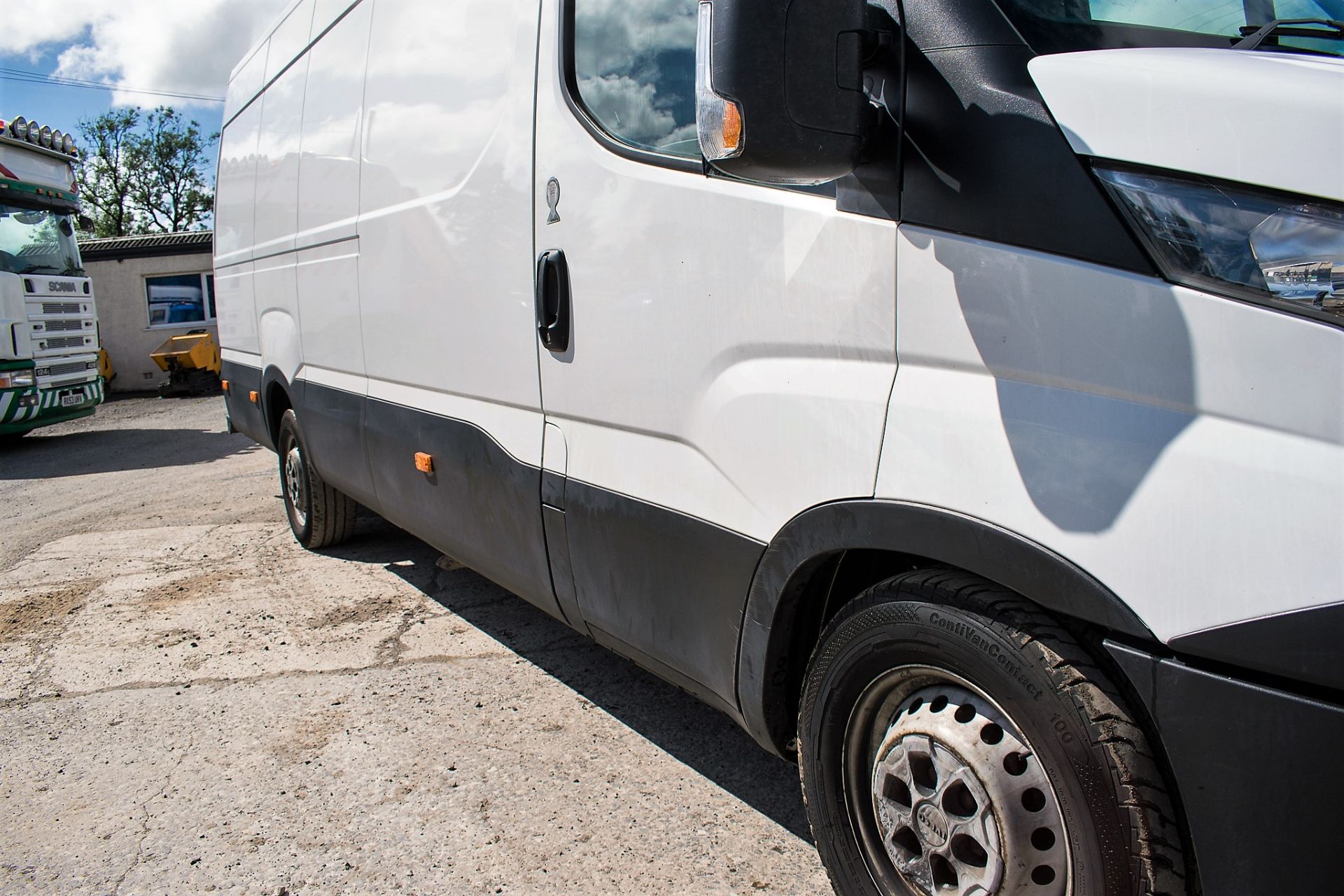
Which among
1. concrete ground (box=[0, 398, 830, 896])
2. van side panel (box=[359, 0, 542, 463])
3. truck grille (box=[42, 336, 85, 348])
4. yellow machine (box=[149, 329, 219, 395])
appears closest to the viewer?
concrete ground (box=[0, 398, 830, 896])

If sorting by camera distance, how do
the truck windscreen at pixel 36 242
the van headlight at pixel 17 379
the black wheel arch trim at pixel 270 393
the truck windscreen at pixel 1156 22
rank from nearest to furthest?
1. the truck windscreen at pixel 1156 22
2. the black wheel arch trim at pixel 270 393
3. the van headlight at pixel 17 379
4. the truck windscreen at pixel 36 242

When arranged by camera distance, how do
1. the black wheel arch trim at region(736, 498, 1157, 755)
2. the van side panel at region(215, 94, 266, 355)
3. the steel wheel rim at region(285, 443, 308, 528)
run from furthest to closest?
the van side panel at region(215, 94, 266, 355), the steel wheel rim at region(285, 443, 308, 528), the black wheel arch trim at region(736, 498, 1157, 755)

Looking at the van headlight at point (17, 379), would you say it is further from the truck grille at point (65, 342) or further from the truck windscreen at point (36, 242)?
the truck windscreen at point (36, 242)

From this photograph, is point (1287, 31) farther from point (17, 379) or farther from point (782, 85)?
point (17, 379)

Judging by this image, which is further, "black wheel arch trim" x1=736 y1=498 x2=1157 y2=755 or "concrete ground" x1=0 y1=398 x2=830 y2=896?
"concrete ground" x1=0 y1=398 x2=830 y2=896

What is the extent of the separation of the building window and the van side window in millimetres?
20998

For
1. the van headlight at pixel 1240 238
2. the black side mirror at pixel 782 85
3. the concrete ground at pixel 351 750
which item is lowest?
the concrete ground at pixel 351 750

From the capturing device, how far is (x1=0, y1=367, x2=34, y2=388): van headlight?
1081 cm

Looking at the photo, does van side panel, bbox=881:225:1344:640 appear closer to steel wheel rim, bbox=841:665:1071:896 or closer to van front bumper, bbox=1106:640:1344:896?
van front bumper, bbox=1106:640:1344:896

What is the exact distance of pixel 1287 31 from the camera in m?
1.71

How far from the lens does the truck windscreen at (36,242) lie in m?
11.1

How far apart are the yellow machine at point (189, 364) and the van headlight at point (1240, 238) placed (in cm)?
1964

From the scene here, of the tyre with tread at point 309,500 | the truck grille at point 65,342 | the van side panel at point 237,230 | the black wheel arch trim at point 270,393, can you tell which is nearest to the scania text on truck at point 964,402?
the black wheel arch trim at point 270,393

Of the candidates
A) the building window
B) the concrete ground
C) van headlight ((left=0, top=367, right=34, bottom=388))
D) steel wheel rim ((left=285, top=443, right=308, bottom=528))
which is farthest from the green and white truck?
the building window
